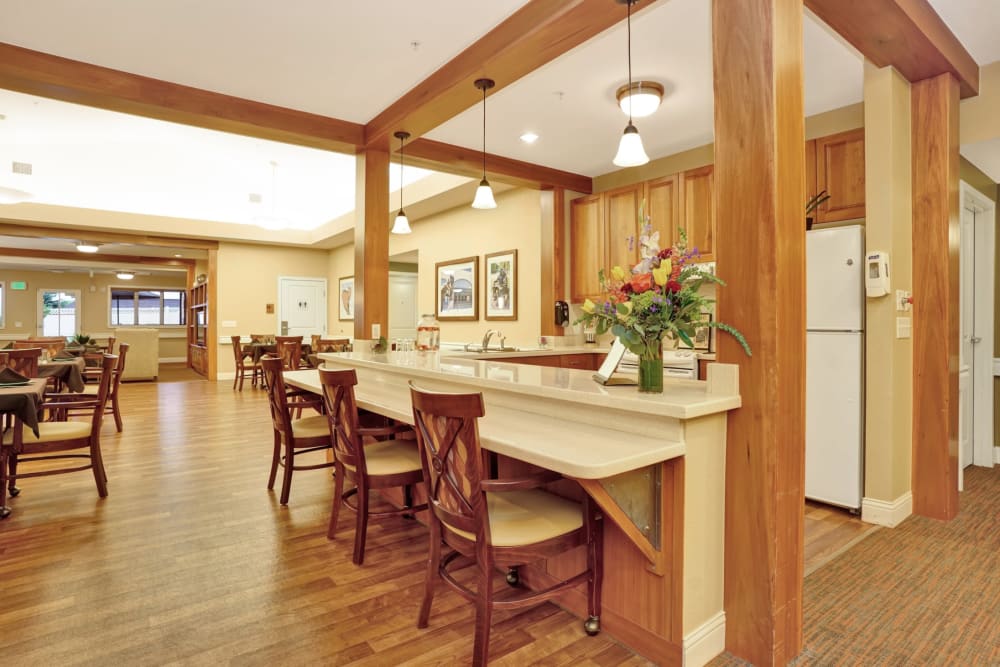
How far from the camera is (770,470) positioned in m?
1.70

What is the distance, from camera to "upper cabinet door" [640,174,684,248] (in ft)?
14.7

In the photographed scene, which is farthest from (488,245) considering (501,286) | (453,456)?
(453,456)

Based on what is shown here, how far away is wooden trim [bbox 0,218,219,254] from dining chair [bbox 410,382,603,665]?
8.74m

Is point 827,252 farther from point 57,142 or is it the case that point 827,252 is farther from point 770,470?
point 57,142

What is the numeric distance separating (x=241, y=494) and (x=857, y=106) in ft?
16.8

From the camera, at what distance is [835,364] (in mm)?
3139

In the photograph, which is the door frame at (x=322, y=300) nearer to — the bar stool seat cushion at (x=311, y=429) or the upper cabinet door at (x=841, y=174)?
the bar stool seat cushion at (x=311, y=429)

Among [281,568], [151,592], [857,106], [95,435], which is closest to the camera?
[151,592]

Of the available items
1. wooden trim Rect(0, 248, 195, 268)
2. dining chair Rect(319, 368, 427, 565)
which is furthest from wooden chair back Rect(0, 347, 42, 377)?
wooden trim Rect(0, 248, 195, 268)

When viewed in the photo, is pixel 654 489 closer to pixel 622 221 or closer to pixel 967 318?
pixel 622 221

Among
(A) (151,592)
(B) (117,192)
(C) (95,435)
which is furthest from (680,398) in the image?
(B) (117,192)

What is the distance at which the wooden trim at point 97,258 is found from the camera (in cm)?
1039

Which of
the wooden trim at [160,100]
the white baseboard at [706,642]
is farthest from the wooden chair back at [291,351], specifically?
the white baseboard at [706,642]

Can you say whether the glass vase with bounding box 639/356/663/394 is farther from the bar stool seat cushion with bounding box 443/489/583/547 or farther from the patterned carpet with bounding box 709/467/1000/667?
the patterned carpet with bounding box 709/467/1000/667
